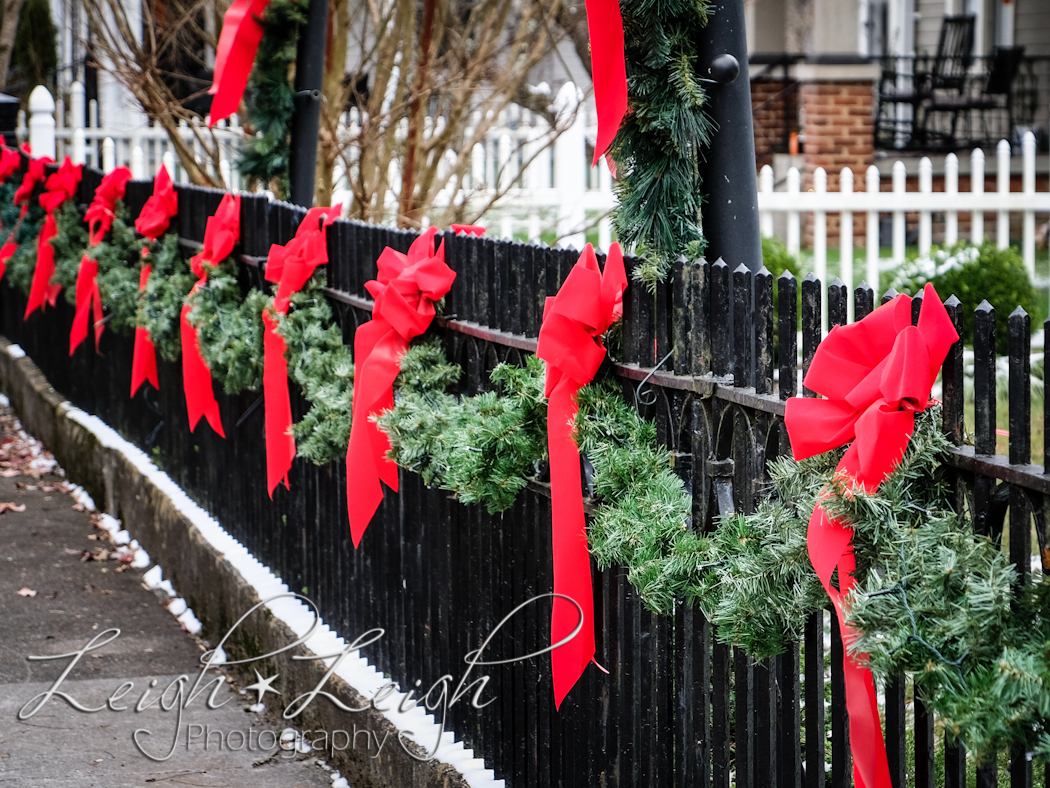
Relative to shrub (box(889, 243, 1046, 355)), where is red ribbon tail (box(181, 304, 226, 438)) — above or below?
below

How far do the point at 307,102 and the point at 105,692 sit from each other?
2507mm

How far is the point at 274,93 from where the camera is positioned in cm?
519

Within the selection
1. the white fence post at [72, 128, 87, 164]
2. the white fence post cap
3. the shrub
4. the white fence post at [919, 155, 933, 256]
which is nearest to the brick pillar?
the white fence post at [919, 155, 933, 256]

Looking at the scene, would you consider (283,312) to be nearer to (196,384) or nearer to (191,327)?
(191,327)

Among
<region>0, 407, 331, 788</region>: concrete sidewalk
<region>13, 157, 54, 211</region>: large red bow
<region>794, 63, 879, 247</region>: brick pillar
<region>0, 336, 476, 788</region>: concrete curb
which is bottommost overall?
<region>0, 407, 331, 788</region>: concrete sidewalk

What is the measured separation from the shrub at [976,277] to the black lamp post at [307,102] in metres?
4.87

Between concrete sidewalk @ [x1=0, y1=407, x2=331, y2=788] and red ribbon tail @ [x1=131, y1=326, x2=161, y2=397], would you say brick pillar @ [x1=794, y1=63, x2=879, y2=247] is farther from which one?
concrete sidewalk @ [x1=0, y1=407, x2=331, y2=788]

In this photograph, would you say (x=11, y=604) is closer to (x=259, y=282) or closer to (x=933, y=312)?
(x=259, y=282)

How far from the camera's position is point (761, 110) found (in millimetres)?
16141

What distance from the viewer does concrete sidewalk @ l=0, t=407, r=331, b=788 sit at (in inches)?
148

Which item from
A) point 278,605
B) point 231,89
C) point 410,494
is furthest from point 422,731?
point 231,89

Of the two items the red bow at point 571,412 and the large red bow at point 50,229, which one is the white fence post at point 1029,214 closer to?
the large red bow at point 50,229

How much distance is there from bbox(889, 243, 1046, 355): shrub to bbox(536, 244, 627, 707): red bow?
21.1ft

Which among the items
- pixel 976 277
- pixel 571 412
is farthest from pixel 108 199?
pixel 976 277
